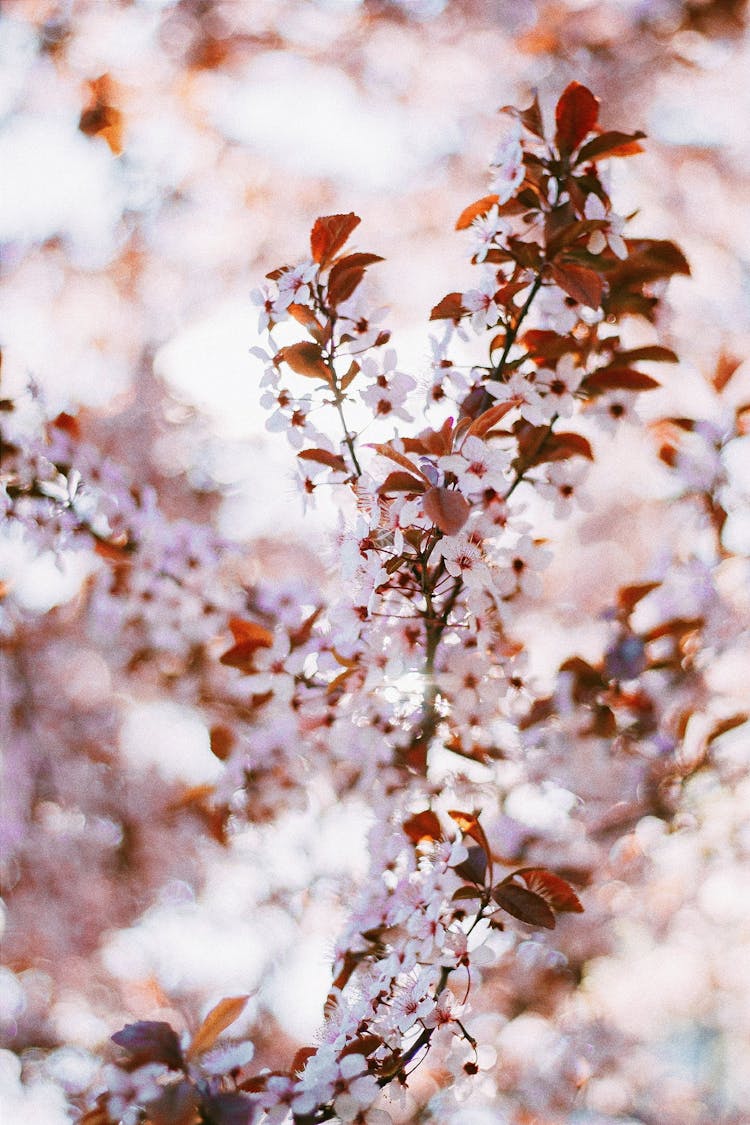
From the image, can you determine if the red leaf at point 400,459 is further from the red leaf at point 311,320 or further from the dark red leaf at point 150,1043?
the dark red leaf at point 150,1043

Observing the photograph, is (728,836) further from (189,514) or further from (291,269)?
(189,514)

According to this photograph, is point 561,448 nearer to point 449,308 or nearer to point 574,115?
point 449,308

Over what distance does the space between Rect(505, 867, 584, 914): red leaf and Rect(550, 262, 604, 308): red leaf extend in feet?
2.13

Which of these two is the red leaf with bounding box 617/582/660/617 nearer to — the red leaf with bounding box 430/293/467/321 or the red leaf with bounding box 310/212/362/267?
the red leaf with bounding box 430/293/467/321

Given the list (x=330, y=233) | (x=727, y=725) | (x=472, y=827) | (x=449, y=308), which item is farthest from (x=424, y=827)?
(x=727, y=725)

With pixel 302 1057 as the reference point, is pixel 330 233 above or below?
above

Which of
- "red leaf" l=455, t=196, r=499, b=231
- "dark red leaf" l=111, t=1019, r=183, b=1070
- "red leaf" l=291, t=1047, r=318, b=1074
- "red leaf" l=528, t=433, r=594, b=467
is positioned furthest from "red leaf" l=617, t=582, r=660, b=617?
"dark red leaf" l=111, t=1019, r=183, b=1070

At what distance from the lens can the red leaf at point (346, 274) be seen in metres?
1.07

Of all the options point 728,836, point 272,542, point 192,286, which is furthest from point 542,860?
point 192,286

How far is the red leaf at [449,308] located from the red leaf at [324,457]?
0.68ft

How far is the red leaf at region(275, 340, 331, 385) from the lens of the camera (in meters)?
1.07

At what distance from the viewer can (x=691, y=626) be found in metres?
1.62

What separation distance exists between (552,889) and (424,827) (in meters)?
0.17

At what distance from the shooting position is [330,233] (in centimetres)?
106
